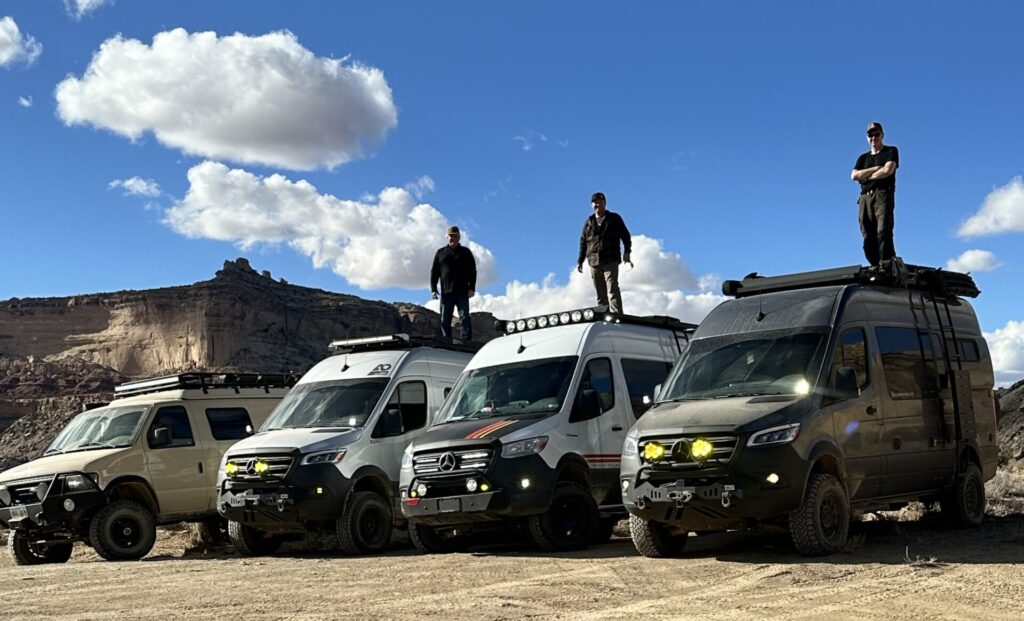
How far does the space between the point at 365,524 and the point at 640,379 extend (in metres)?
3.91

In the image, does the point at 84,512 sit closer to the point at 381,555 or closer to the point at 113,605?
the point at 381,555

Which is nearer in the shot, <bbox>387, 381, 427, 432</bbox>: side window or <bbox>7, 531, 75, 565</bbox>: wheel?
<bbox>387, 381, 427, 432</bbox>: side window

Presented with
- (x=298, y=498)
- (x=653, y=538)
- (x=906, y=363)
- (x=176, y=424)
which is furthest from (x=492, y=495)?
(x=176, y=424)

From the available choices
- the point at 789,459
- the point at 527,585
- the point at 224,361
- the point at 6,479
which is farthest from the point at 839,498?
the point at 224,361

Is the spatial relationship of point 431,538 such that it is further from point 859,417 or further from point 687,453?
point 859,417

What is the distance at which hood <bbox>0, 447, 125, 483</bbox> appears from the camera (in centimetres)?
1557

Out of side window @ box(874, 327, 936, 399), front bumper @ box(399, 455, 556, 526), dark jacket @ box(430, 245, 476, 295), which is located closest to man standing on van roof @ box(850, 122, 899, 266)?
side window @ box(874, 327, 936, 399)

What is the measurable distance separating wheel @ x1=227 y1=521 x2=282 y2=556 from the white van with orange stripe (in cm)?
295

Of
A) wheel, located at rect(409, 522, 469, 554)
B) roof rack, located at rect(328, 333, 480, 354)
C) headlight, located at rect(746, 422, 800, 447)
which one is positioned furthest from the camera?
roof rack, located at rect(328, 333, 480, 354)

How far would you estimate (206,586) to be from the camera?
10953 millimetres

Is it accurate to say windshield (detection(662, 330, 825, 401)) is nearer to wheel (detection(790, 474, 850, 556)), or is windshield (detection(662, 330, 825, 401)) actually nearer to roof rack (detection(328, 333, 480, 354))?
wheel (detection(790, 474, 850, 556))

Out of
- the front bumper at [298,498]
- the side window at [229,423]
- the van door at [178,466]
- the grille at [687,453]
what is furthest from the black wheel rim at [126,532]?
the grille at [687,453]

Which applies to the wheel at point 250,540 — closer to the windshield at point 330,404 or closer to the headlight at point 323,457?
the windshield at point 330,404

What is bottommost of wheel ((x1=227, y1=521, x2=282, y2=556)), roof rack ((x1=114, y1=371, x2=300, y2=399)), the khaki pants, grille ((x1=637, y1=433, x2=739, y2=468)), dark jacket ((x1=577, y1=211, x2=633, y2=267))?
wheel ((x1=227, y1=521, x2=282, y2=556))
